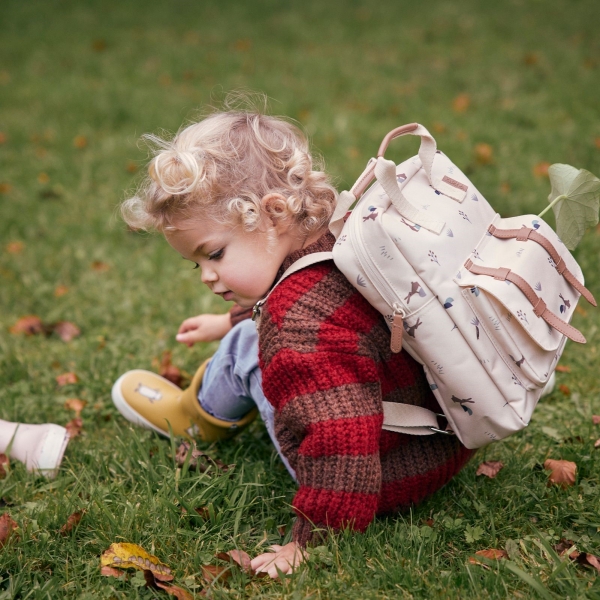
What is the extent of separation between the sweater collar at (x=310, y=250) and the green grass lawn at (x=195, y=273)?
639 mm

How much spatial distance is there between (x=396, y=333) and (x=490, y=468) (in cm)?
73

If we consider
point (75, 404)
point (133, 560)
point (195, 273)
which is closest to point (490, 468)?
point (133, 560)

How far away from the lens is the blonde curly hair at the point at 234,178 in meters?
1.86

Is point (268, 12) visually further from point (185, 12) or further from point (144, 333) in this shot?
point (144, 333)

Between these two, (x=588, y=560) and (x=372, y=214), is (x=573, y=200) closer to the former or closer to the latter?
(x=372, y=214)


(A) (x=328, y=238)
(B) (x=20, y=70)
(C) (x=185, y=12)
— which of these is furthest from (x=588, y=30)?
(A) (x=328, y=238)

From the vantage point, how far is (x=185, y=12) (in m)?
9.11

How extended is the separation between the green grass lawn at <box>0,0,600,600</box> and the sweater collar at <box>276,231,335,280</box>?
0.64 meters

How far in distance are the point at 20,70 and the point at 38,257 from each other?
3.92 m

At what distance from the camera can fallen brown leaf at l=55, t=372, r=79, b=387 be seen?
2.81m

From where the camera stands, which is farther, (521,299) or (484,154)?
(484,154)

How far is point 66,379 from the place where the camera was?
2820 millimetres

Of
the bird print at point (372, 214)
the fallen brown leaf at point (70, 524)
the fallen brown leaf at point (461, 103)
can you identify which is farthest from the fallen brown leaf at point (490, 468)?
the fallen brown leaf at point (461, 103)

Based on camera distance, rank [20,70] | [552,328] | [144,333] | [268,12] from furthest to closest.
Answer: [268,12] → [20,70] → [144,333] → [552,328]
